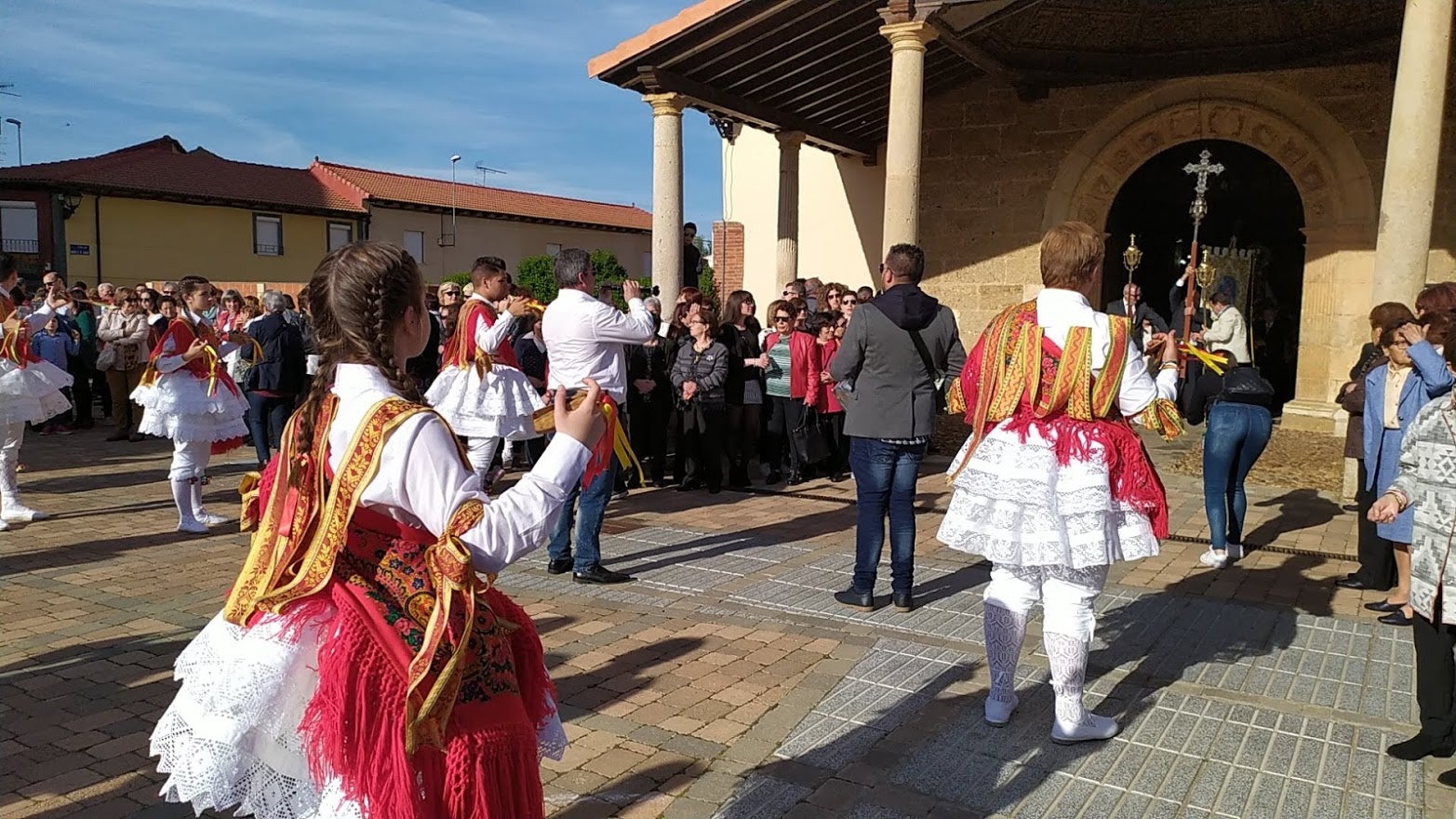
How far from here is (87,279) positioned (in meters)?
33.6

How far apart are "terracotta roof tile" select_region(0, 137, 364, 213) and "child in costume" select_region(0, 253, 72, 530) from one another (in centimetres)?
2982

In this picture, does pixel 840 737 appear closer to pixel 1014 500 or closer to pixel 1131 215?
pixel 1014 500

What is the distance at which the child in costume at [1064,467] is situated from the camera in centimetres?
375

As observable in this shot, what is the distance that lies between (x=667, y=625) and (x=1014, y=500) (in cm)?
219

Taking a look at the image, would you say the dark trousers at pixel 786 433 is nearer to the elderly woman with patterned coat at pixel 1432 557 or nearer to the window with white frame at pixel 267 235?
the elderly woman with patterned coat at pixel 1432 557

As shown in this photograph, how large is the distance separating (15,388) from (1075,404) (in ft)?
25.2

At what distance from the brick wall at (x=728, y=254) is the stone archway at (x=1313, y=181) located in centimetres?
737

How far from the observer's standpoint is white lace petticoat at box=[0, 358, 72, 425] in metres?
7.64

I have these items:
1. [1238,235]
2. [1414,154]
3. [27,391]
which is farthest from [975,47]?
[27,391]

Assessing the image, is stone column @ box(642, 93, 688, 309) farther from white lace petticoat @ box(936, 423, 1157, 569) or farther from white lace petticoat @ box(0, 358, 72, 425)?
white lace petticoat @ box(936, 423, 1157, 569)

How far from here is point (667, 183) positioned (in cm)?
1228

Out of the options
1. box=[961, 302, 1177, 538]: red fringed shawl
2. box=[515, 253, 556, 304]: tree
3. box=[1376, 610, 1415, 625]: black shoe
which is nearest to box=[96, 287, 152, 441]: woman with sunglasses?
box=[961, 302, 1177, 538]: red fringed shawl

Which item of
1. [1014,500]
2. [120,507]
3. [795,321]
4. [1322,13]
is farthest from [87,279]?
[1014,500]

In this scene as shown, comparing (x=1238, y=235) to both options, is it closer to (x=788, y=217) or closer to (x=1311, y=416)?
(x=1311, y=416)
